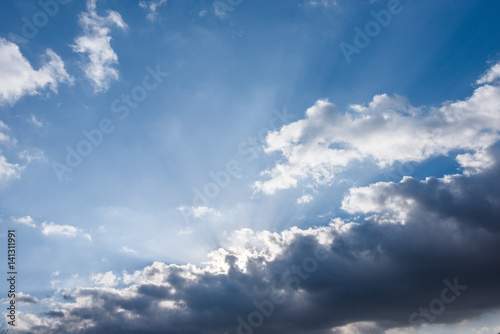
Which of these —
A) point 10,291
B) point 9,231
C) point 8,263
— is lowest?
point 10,291

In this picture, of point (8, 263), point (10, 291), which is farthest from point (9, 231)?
point (10, 291)

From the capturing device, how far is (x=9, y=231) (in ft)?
233

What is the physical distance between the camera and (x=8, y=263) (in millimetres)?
70125

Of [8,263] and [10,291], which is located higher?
[8,263]

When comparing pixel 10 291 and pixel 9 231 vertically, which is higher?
pixel 9 231

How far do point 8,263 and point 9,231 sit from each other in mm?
7351

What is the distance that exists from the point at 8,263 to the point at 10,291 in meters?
7.61

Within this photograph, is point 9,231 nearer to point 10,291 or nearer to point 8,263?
point 8,263

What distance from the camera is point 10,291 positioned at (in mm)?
Result: 72000

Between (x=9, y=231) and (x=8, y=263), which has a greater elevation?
(x=9, y=231)
